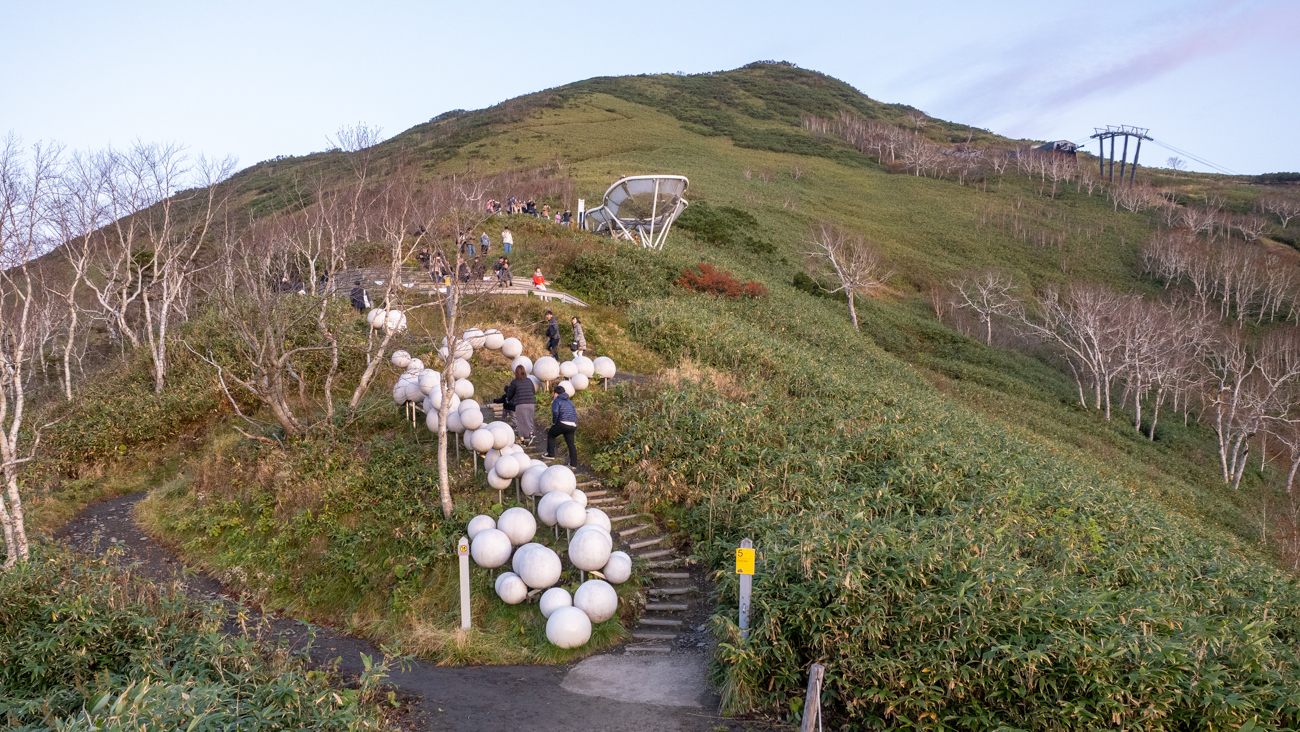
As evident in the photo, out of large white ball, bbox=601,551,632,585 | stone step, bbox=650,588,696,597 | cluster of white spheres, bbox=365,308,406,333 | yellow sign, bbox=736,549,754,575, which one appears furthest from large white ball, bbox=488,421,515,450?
yellow sign, bbox=736,549,754,575

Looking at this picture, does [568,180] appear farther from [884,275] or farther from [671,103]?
[671,103]

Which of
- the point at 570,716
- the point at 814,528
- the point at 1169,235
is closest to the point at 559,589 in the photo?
the point at 570,716

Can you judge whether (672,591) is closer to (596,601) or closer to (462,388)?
(596,601)

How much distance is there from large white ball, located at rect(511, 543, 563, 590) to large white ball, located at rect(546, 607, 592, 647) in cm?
72

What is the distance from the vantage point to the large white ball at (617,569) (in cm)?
1062

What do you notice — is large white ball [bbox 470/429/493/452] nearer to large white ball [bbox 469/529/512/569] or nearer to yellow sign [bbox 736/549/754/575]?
large white ball [bbox 469/529/512/569]

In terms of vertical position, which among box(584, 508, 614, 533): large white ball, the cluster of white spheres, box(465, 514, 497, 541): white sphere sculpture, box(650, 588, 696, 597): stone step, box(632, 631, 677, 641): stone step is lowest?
box(632, 631, 677, 641): stone step

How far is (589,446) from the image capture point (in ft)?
50.2

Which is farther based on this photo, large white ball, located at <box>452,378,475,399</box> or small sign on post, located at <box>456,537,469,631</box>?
large white ball, located at <box>452,378,475,399</box>

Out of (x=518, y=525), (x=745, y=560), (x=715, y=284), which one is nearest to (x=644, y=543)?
(x=518, y=525)

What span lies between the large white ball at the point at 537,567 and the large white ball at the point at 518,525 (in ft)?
1.60

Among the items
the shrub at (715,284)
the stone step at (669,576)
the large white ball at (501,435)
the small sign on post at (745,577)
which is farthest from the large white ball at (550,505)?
the shrub at (715,284)

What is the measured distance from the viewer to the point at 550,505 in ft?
37.3

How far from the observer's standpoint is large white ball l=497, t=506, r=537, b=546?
36.2ft
